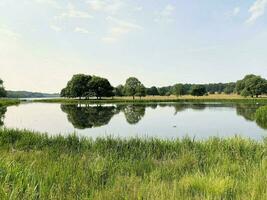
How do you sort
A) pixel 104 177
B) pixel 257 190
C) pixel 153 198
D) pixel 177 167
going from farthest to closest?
pixel 177 167, pixel 104 177, pixel 257 190, pixel 153 198

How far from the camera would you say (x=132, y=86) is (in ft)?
344

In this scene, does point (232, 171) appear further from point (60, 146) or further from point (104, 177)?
point (60, 146)

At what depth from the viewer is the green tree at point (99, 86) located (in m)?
89.1

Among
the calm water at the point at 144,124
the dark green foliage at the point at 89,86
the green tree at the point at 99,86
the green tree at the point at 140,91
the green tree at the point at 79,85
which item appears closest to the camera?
the calm water at the point at 144,124

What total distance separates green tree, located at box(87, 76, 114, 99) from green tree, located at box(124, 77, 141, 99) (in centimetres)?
1095

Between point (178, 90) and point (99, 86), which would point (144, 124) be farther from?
point (178, 90)

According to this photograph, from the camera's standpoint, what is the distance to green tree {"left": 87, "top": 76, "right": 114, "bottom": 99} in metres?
89.1

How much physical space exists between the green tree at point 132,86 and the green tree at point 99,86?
1095cm

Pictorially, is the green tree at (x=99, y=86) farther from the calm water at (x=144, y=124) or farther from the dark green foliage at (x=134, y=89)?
the calm water at (x=144, y=124)

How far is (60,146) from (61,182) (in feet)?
21.3

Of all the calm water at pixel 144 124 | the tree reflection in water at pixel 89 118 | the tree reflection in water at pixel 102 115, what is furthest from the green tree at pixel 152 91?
the calm water at pixel 144 124

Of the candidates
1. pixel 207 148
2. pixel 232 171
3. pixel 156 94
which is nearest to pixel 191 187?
pixel 232 171

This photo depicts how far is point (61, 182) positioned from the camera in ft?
18.7

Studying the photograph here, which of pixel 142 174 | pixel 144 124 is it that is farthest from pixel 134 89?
pixel 142 174
